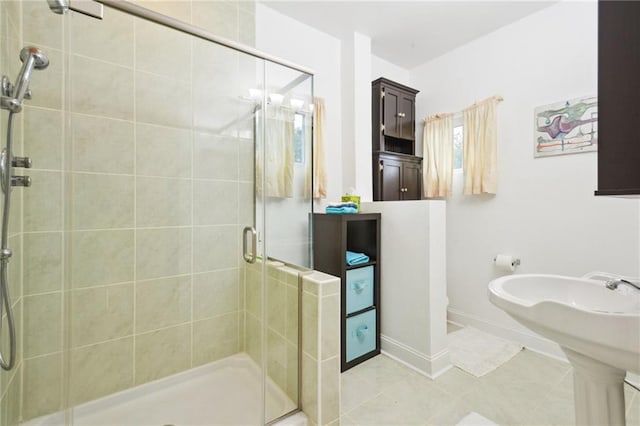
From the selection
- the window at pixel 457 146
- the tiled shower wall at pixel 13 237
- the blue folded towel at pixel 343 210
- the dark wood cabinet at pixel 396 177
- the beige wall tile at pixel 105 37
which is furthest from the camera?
the window at pixel 457 146

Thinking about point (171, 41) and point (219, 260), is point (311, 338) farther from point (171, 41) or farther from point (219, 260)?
point (171, 41)

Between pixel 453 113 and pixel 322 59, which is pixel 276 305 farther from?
pixel 453 113

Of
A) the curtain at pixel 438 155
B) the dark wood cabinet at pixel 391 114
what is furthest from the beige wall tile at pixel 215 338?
the curtain at pixel 438 155

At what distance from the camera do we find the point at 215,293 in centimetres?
174

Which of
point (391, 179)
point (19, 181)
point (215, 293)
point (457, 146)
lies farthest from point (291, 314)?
point (457, 146)

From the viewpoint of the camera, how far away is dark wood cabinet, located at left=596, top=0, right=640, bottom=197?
77cm

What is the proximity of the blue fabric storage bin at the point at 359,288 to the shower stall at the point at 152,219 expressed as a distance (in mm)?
550

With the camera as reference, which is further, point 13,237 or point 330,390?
point 330,390

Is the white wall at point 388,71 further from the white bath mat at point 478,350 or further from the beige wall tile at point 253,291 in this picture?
the white bath mat at point 478,350

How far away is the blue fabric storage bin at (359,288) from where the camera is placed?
202 cm

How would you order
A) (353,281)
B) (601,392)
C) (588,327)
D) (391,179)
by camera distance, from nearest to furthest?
(588,327) < (601,392) < (353,281) < (391,179)

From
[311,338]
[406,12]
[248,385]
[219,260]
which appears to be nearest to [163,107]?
[219,260]

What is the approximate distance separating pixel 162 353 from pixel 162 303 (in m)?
0.28

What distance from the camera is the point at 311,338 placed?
4.17 feet
